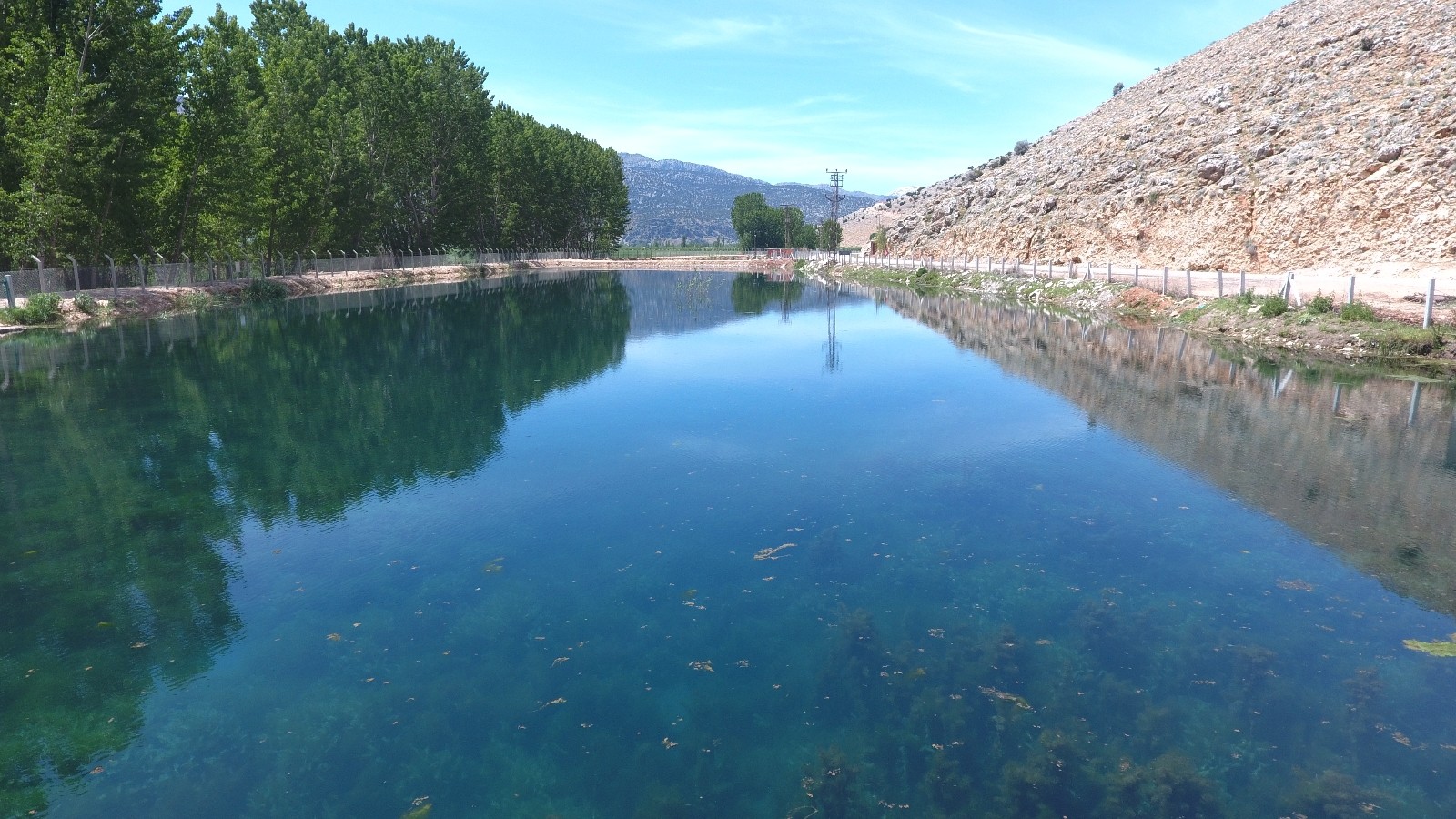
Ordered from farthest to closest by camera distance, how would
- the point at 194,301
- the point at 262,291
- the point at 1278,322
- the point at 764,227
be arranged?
the point at 764,227 < the point at 262,291 < the point at 194,301 < the point at 1278,322

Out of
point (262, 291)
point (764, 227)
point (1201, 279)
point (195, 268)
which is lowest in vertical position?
point (262, 291)

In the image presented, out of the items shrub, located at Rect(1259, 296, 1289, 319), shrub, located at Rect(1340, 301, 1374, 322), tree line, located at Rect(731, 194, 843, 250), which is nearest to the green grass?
shrub, located at Rect(1259, 296, 1289, 319)

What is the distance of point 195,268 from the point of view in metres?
47.7

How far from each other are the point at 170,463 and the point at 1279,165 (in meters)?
52.8

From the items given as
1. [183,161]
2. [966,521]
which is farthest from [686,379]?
[183,161]

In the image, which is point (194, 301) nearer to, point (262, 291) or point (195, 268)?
point (262, 291)

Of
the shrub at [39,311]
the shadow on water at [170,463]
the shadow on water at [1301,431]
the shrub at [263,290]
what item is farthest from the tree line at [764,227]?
the shadow on water at [1301,431]

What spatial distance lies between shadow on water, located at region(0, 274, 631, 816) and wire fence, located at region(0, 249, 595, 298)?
595cm

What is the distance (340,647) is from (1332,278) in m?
40.4

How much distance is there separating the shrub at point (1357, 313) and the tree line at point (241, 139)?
4750cm

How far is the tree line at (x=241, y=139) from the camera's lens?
1363 inches

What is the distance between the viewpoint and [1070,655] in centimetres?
830

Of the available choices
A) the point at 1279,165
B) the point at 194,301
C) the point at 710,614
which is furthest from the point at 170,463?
the point at 1279,165

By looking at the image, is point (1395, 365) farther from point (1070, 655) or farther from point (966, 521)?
point (1070, 655)
